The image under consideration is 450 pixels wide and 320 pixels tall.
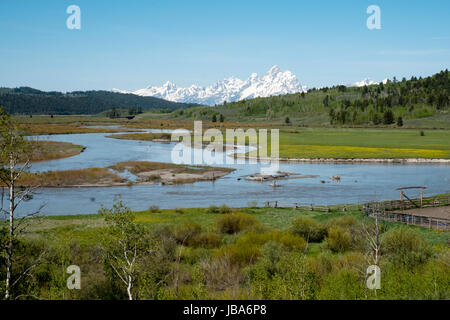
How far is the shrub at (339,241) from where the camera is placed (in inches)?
995

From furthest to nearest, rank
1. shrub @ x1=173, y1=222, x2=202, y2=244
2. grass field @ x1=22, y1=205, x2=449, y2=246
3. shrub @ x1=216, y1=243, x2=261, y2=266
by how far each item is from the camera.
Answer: grass field @ x1=22, y1=205, x2=449, y2=246, shrub @ x1=173, y1=222, x2=202, y2=244, shrub @ x1=216, y1=243, x2=261, y2=266

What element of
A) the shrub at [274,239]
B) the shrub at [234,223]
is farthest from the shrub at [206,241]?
the shrub at [234,223]

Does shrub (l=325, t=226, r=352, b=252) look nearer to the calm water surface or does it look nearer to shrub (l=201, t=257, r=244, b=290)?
shrub (l=201, t=257, r=244, b=290)

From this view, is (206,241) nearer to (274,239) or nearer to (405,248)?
(274,239)

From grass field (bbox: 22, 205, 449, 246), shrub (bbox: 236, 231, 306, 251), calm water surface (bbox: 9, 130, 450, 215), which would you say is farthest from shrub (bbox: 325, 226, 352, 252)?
calm water surface (bbox: 9, 130, 450, 215)

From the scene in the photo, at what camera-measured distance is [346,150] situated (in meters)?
90.1

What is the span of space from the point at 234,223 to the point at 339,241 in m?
8.33

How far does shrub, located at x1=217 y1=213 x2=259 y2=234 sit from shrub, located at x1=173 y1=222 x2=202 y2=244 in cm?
270

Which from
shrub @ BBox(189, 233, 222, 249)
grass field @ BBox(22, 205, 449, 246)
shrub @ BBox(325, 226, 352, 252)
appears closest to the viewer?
shrub @ BBox(325, 226, 352, 252)

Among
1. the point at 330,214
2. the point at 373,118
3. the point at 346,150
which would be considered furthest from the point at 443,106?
the point at 330,214

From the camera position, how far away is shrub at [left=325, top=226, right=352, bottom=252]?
2527 cm

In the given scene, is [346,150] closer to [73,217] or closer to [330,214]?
[330,214]

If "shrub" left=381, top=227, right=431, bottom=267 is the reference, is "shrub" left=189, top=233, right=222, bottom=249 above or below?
below
